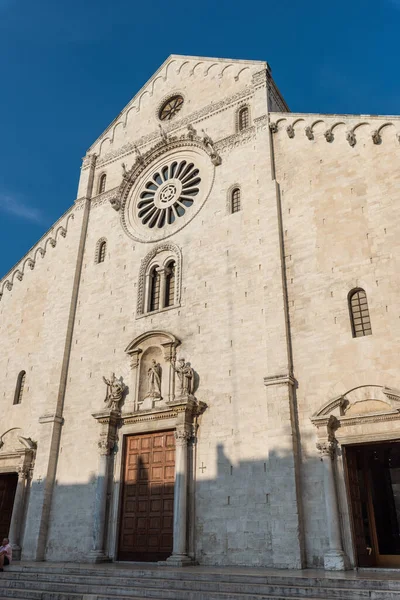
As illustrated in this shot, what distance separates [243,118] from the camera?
755 inches

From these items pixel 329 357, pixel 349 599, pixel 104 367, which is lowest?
pixel 349 599

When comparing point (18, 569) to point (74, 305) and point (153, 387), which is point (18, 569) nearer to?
point (153, 387)

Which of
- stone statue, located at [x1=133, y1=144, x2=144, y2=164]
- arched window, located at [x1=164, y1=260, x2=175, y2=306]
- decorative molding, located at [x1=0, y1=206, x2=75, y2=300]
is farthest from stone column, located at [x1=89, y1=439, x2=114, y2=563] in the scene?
stone statue, located at [x1=133, y1=144, x2=144, y2=164]

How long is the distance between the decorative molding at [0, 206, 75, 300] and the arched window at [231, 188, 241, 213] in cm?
827

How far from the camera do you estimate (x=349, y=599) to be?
8.41 meters

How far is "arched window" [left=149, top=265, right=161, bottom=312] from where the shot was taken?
18.1 metres

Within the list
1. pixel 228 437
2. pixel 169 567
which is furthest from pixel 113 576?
pixel 228 437

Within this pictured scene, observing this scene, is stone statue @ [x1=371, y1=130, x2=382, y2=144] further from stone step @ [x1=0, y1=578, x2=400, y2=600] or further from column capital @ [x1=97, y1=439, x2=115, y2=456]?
column capital @ [x1=97, y1=439, x2=115, y2=456]

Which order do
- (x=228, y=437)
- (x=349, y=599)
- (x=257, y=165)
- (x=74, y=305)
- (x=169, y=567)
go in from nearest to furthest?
(x=349, y=599)
(x=169, y=567)
(x=228, y=437)
(x=257, y=165)
(x=74, y=305)

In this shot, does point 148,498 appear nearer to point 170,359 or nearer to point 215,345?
point 170,359

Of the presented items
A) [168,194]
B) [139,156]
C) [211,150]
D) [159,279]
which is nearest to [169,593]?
[159,279]

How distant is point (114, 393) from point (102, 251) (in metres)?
6.80

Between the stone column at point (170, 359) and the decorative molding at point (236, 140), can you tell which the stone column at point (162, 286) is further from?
the decorative molding at point (236, 140)

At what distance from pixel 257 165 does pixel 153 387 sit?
8.43 m
